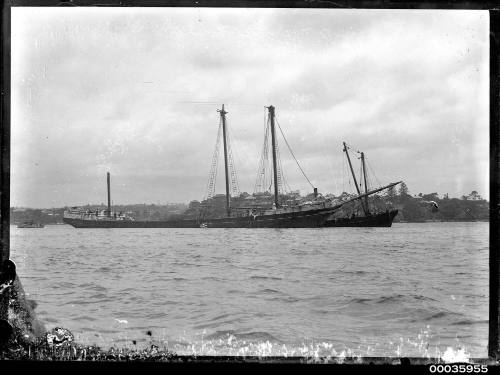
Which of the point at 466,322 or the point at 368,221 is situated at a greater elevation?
the point at 466,322

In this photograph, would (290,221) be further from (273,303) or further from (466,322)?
(466,322)

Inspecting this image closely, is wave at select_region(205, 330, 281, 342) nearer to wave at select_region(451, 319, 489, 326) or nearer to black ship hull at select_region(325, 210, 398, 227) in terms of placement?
wave at select_region(451, 319, 489, 326)

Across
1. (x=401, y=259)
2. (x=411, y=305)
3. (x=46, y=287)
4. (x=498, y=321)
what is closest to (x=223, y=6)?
(x=498, y=321)

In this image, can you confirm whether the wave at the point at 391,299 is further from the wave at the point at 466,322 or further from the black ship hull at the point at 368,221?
the black ship hull at the point at 368,221

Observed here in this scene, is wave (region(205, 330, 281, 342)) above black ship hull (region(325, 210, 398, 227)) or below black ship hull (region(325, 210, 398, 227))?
above

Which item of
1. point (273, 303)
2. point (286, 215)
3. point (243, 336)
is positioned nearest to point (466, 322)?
point (273, 303)

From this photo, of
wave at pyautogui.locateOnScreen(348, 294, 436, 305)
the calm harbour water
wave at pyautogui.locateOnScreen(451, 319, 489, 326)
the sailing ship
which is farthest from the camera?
the sailing ship

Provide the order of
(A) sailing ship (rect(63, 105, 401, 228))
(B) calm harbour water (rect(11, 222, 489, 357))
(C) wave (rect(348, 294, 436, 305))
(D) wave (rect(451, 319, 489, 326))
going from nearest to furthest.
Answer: (B) calm harbour water (rect(11, 222, 489, 357))
(D) wave (rect(451, 319, 489, 326))
(C) wave (rect(348, 294, 436, 305))
(A) sailing ship (rect(63, 105, 401, 228))

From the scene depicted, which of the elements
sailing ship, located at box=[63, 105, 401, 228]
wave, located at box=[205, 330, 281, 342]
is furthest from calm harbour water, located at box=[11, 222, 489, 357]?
sailing ship, located at box=[63, 105, 401, 228]
